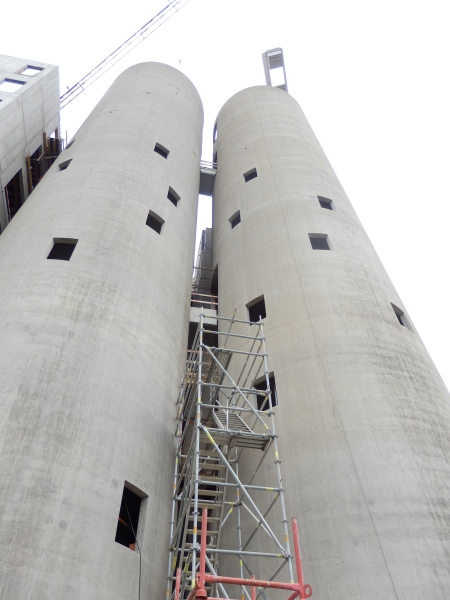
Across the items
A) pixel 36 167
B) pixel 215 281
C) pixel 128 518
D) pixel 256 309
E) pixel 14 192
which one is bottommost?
pixel 128 518

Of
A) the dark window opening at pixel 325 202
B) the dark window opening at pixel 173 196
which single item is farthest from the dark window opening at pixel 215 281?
the dark window opening at pixel 325 202

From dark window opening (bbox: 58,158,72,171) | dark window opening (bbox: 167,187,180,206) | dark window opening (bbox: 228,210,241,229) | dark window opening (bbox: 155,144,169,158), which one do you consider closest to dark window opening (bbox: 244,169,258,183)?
dark window opening (bbox: 228,210,241,229)

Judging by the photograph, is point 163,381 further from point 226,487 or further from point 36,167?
point 36,167

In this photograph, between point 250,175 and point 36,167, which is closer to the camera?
point 250,175

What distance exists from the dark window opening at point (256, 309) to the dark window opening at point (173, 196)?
600 centimetres

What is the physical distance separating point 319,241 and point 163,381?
862 cm

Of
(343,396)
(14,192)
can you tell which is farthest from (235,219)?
(343,396)

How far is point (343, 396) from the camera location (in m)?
13.5

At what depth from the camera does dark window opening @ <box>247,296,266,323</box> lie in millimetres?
17891

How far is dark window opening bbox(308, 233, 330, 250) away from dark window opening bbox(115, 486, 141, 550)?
11047 mm

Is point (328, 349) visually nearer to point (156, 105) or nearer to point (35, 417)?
point (35, 417)

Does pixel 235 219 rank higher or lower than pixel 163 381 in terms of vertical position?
higher

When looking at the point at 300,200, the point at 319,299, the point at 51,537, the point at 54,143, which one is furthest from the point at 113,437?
the point at 54,143

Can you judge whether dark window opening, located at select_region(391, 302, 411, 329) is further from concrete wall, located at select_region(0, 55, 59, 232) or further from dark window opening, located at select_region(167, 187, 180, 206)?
concrete wall, located at select_region(0, 55, 59, 232)
